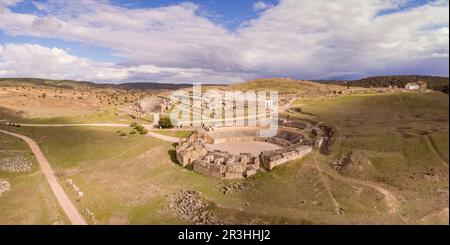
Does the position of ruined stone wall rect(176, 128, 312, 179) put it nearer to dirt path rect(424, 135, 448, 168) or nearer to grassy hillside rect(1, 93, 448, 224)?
grassy hillside rect(1, 93, 448, 224)

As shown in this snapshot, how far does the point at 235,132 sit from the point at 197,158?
2209cm

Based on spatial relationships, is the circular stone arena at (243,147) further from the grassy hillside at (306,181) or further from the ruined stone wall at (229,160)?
the grassy hillside at (306,181)

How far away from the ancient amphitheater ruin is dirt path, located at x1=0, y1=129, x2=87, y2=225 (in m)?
15.4

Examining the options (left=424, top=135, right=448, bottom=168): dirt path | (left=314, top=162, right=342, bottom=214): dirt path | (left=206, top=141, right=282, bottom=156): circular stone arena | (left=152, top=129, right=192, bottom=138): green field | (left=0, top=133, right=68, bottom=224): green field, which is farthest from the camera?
(left=152, top=129, right=192, bottom=138): green field

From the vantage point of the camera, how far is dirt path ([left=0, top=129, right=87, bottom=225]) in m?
29.6

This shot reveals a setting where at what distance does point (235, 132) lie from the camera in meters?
66.2

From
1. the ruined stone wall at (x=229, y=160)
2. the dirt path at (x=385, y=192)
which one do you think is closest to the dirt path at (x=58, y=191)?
the ruined stone wall at (x=229, y=160)

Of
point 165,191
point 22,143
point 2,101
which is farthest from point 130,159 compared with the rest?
point 2,101

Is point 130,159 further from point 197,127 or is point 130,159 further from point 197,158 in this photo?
point 197,127

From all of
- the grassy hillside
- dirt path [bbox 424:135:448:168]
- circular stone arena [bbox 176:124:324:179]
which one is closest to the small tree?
circular stone arena [bbox 176:124:324:179]

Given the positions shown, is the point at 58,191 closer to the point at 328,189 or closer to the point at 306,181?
the point at 306,181

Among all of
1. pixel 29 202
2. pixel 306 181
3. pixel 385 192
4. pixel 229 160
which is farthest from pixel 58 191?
pixel 385 192

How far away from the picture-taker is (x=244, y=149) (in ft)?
182

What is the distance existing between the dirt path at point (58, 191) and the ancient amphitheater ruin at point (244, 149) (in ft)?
50.4
